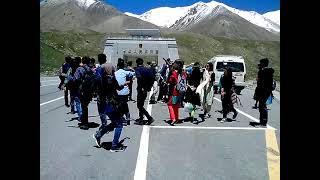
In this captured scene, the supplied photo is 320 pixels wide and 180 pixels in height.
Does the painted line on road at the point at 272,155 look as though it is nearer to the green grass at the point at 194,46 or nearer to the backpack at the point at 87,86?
the backpack at the point at 87,86

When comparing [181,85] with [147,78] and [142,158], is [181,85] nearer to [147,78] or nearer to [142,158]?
[147,78]

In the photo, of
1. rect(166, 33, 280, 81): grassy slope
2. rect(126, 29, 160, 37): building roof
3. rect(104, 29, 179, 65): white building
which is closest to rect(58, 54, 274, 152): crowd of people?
rect(104, 29, 179, 65): white building

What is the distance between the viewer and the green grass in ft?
466

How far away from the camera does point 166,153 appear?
27.9 ft

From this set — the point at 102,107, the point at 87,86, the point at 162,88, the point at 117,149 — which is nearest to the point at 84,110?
the point at 87,86

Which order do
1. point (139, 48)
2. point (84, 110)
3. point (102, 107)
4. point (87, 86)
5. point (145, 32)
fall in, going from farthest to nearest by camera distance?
point (145, 32), point (139, 48), point (84, 110), point (87, 86), point (102, 107)

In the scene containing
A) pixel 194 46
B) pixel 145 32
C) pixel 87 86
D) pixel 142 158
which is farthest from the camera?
pixel 194 46

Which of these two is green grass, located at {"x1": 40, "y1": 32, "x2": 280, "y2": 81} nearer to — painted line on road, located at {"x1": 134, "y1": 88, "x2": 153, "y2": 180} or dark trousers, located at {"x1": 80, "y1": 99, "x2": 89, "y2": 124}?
dark trousers, located at {"x1": 80, "y1": 99, "x2": 89, "y2": 124}

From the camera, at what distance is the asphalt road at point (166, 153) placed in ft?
22.4

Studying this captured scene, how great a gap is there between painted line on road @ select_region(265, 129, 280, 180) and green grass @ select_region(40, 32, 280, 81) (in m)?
119

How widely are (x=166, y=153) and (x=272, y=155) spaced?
1830mm

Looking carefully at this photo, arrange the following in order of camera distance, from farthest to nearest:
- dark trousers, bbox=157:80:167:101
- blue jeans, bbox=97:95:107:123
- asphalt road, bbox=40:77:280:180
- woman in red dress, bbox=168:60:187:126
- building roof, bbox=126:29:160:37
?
building roof, bbox=126:29:160:37 → dark trousers, bbox=157:80:167:101 → woman in red dress, bbox=168:60:187:126 → blue jeans, bbox=97:95:107:123 → asphalt road, bbox=40:77:280:180
